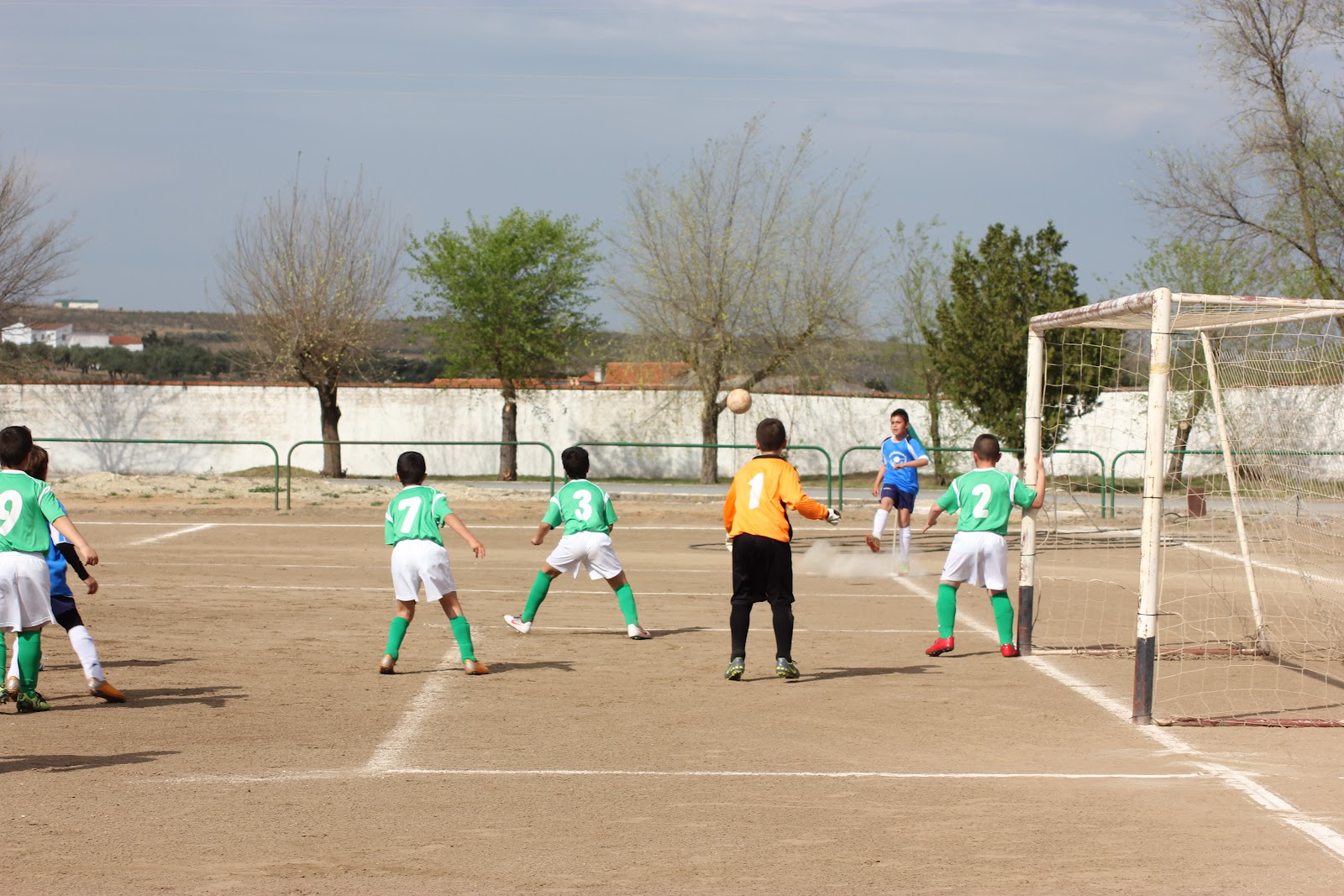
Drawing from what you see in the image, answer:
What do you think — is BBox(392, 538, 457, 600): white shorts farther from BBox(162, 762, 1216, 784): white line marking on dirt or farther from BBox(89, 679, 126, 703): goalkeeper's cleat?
BBox(162, 762, 1216, 784): white line marking on dirt

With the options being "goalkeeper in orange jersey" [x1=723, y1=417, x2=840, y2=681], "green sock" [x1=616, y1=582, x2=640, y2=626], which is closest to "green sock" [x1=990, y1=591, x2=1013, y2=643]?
"goalkeeper in orange jersey" [x1=723, y1=417, x2=840, y2=681]

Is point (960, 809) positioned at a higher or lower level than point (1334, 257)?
lower

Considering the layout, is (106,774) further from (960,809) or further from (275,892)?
(960,809)

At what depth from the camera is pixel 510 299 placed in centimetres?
3641

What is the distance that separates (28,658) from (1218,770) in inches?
260

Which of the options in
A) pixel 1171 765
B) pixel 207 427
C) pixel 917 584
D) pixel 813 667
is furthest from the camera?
pixel 207 427

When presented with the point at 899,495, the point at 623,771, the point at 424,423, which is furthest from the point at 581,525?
the point at 424,423

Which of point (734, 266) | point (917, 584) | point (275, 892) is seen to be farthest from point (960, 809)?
point (734, 266)

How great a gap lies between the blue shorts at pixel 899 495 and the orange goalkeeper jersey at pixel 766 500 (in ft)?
20.7

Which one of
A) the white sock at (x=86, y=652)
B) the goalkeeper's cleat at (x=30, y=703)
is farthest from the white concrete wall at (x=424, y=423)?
the goalkeeper's cleat at (x=30, y=703)

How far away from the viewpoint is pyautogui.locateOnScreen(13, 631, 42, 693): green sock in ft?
24.3

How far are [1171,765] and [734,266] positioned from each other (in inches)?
1116

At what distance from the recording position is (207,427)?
37312 millimetres

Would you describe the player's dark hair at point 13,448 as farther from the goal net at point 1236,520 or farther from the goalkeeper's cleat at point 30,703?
the goal net at point 1236,520
